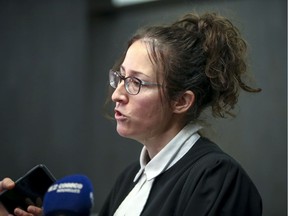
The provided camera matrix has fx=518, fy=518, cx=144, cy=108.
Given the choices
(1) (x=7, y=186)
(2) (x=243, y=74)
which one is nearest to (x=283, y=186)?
(2) (x=243, y=74)

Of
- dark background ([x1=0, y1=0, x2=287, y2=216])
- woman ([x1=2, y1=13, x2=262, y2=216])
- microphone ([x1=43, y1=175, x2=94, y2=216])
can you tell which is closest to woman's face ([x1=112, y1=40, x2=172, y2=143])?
woman ([x1=2, y1=13, x2=262, y2=216])

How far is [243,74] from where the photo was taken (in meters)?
1.16

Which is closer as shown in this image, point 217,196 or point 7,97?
point 217,196

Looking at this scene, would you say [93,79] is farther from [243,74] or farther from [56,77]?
[243,74]

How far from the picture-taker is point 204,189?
942 millimetres

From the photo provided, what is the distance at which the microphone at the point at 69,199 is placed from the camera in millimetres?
813

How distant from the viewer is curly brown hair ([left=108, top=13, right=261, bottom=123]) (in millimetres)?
1072

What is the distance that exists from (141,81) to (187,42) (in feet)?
0.45

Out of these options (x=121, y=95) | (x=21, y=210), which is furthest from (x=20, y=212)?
(x=121, y=95)

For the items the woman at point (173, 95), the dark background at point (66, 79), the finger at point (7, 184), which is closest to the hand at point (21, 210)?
the finger at point (7, 184)

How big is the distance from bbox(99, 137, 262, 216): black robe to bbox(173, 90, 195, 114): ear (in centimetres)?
8

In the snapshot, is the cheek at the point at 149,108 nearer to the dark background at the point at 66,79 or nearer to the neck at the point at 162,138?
the neck at the point at 162,138

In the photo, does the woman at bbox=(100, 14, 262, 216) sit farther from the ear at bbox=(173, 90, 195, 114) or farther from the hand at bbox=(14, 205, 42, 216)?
the hand at bbox=(14, 205, 42, 216)

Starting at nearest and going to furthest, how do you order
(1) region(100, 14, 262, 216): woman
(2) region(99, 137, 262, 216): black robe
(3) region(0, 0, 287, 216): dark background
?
(2) region(99, 137, 262, 216): black robe, (1) region(100, 14, 262, 216): woman, (3) region(0, 0, 287, 216): dark background
